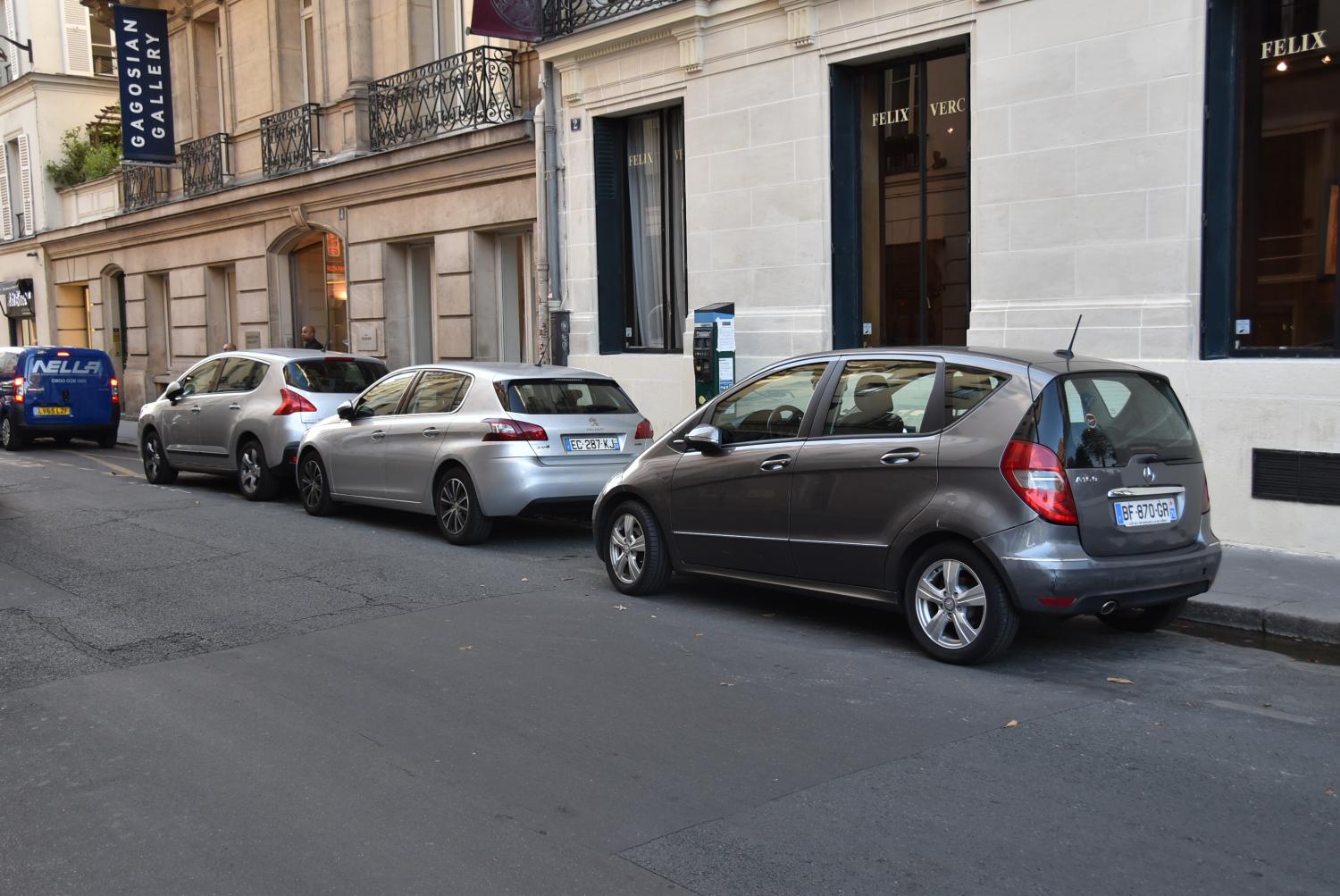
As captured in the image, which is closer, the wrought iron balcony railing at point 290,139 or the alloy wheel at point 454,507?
the alloy wheel at point 454,507

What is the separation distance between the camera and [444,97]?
18.4m

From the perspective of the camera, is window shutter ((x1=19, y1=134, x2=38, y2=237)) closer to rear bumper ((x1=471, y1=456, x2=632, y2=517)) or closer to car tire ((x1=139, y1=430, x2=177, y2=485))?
car tire ((x1=139, y1=430, x2=177, y2=485))

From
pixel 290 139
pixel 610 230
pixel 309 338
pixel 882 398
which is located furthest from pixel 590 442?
pixel 290 139

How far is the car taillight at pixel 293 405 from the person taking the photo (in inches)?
515

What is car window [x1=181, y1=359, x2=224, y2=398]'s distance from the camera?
47.1 ft

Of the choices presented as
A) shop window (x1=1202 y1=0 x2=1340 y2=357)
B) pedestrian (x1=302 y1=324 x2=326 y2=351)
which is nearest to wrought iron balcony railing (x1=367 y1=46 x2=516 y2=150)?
pedestrian (x1=302 y1=324 x2=326 y2=351)

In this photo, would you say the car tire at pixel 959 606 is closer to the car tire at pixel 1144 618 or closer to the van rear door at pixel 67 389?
the car tire at pixel 1144 618

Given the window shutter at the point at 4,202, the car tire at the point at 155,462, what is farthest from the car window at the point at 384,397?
the window shutter at the point at 4,202

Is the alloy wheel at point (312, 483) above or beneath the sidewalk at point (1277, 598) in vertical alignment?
above

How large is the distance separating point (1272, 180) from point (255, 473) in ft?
33.6

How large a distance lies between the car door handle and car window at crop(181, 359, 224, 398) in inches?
391

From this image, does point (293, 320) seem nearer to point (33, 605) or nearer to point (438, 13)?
point (438, 13)

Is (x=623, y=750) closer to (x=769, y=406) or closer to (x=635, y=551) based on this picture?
(x=769, y=406)

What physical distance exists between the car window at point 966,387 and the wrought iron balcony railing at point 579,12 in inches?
361
